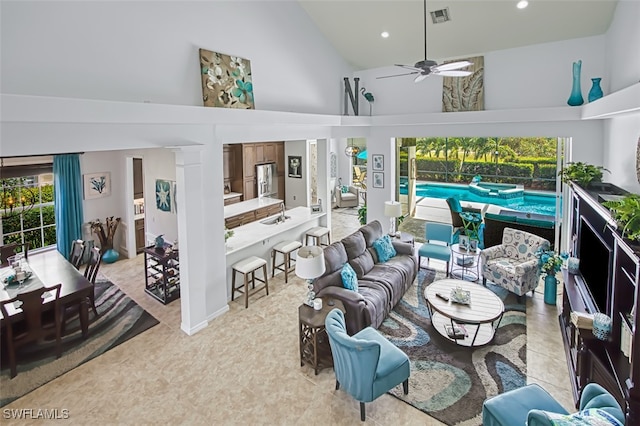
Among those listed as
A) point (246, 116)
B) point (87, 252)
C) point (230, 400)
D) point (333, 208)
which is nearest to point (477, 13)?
point (246, 116)

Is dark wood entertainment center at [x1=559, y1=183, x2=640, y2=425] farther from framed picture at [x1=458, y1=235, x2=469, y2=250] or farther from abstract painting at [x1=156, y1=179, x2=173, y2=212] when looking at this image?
abstract painting at [x1=156, y1=179, x2=173, y2=212]

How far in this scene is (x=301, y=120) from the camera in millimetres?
6215

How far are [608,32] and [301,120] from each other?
4863 millimetres

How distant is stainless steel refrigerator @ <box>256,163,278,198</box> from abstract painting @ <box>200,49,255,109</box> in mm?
4774

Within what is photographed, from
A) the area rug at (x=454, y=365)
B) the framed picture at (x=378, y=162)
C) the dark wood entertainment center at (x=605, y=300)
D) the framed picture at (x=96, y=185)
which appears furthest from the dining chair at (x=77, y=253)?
the dark wood entertainment center at (x=605, y=300)

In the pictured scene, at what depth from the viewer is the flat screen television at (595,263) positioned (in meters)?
3.90

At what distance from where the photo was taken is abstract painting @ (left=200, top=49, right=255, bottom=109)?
5.08m

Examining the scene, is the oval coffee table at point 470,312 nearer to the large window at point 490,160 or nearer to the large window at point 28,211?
the large window at point 28,211

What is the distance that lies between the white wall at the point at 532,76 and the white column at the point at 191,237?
188 inches

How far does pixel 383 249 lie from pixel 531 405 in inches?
145

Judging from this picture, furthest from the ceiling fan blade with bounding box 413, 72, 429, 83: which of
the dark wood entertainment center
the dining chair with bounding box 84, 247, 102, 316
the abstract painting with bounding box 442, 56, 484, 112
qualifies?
the dining chair with bounding box 84, 247, 102, 316

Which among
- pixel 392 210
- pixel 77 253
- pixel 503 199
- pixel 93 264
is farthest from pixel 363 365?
pixel 503 199

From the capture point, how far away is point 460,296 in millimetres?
5180

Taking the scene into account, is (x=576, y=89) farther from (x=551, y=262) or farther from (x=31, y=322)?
(x=31, y=322)
